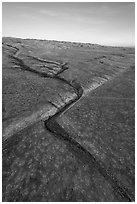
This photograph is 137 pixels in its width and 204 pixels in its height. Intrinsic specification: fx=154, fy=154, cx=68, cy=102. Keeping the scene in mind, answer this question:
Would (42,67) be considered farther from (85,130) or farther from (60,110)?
(85,130)

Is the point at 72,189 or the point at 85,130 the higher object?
the point at 85,130

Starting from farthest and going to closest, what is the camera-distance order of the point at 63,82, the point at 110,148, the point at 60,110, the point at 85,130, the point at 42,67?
the point at 42,67 → the point at 63,82 → the point at 60,110 → the point at 85,130 → the point at 110,148

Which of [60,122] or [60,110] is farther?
[60,110]

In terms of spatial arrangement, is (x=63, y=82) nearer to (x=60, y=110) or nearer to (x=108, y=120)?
(x=60, y=110)

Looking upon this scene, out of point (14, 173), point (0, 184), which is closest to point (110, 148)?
point (14, 173)

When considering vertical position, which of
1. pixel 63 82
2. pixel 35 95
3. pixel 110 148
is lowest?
pixel 110 148

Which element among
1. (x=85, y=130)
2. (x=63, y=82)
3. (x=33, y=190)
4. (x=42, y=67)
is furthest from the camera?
(x=42, y=67)

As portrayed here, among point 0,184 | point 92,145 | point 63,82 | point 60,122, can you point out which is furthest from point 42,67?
point 0,184
